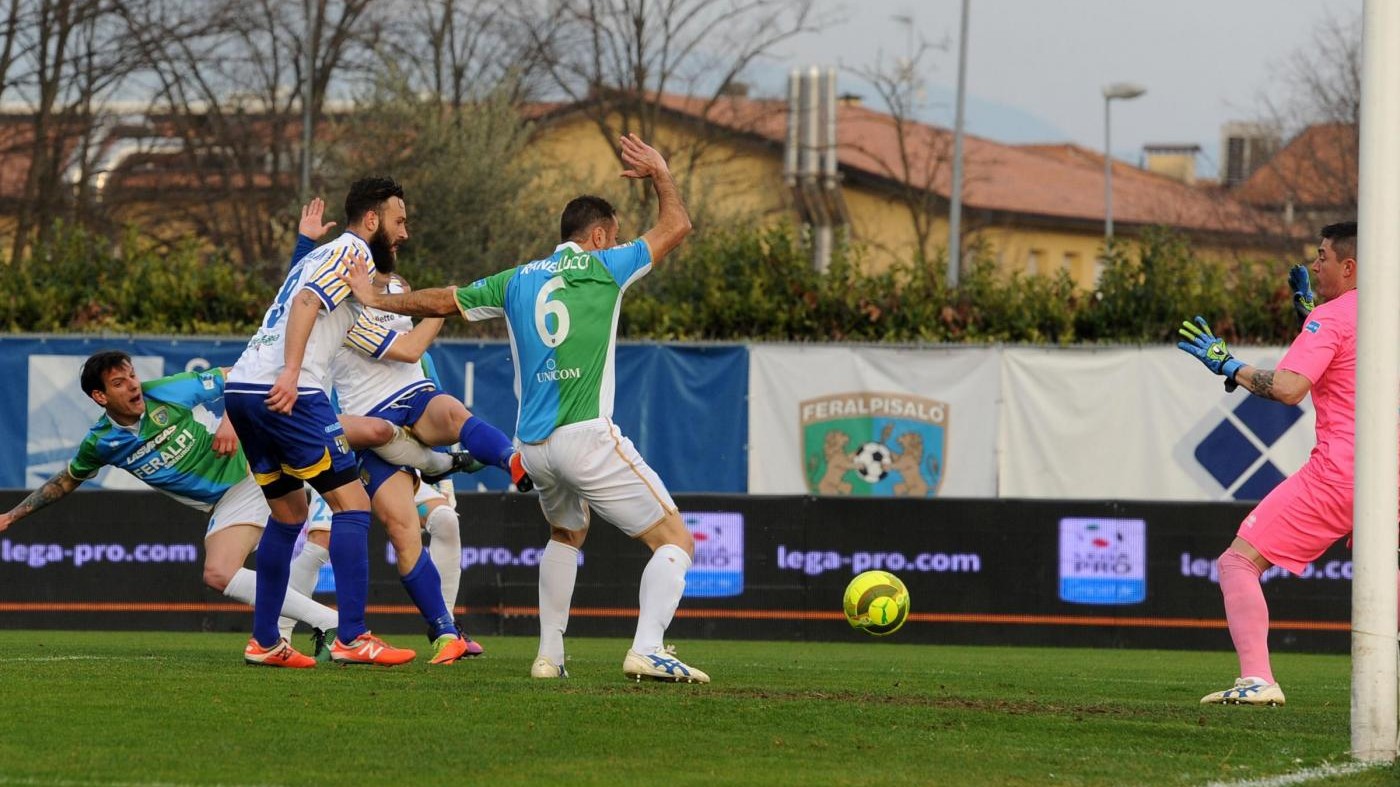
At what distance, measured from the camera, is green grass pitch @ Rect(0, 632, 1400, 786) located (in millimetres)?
6234

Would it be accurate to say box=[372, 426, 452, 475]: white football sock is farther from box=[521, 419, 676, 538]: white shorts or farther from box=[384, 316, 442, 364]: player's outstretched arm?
box=[521, 419, 676, 538]: white shorts

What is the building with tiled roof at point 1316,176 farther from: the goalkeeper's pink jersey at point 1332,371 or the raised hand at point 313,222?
the raised hand at point 313,222

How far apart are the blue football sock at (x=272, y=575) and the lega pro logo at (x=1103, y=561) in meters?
8.39

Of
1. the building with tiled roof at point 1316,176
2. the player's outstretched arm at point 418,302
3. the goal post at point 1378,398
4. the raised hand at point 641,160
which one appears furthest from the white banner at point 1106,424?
the building with tiled roof at point 1316,176

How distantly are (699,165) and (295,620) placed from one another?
34493mm

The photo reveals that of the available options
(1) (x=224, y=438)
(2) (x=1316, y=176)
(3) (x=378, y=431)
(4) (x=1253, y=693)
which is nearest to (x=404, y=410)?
(3) (x=378, y=431)

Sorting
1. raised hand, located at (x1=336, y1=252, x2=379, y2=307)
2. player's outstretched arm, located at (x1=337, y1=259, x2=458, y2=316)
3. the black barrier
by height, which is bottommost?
the black barrier

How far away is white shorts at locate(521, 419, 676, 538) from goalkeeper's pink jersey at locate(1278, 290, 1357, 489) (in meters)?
2.90

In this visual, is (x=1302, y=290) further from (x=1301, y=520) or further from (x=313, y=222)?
(x=313, y=222)

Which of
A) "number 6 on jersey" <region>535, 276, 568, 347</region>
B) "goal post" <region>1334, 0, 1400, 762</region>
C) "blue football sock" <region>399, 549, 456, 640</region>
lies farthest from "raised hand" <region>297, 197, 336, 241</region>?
"goal post" <region>1334, 0, 1400, 762</region>

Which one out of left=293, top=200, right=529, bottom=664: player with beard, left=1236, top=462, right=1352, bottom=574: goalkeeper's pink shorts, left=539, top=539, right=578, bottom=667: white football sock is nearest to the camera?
left=1236, top=462, right=1352, bottom=574: goalkeeper's pink shorts

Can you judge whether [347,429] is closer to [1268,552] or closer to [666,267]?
[1268,552]

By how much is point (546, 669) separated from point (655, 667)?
0.65m

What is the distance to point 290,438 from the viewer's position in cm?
886
